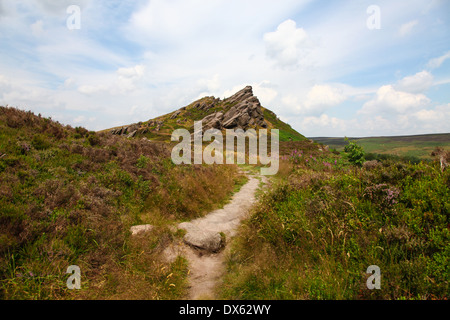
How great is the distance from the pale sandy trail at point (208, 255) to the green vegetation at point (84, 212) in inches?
11.1

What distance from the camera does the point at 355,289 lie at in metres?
3.42

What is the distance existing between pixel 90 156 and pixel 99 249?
526 cm

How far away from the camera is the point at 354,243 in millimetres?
4234

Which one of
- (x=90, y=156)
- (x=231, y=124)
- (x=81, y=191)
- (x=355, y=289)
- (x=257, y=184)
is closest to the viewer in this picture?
(x=355, y=289)

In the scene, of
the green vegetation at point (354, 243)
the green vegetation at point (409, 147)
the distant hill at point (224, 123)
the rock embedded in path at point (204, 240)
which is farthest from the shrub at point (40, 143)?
the distant hill at point (224, 123)

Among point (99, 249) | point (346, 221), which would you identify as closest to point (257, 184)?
point (346, 221)

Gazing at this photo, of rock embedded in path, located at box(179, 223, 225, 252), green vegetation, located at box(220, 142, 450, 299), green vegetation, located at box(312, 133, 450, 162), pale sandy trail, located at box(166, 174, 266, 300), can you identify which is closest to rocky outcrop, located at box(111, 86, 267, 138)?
green vegetation, located at box(312, 133, 450, 162)

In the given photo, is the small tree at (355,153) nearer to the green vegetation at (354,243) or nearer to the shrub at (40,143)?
the green vegetation at (354,243)

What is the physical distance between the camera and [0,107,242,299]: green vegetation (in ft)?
13.1

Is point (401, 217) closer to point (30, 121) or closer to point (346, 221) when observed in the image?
point (346, 221)

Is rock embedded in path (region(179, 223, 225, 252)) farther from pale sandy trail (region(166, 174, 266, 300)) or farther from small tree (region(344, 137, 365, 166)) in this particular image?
small tree (region(344, 137, 365, 166))

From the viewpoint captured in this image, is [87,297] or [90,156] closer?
[87,297]

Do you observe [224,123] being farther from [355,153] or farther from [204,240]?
[204,240]

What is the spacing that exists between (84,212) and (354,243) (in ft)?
20.3
